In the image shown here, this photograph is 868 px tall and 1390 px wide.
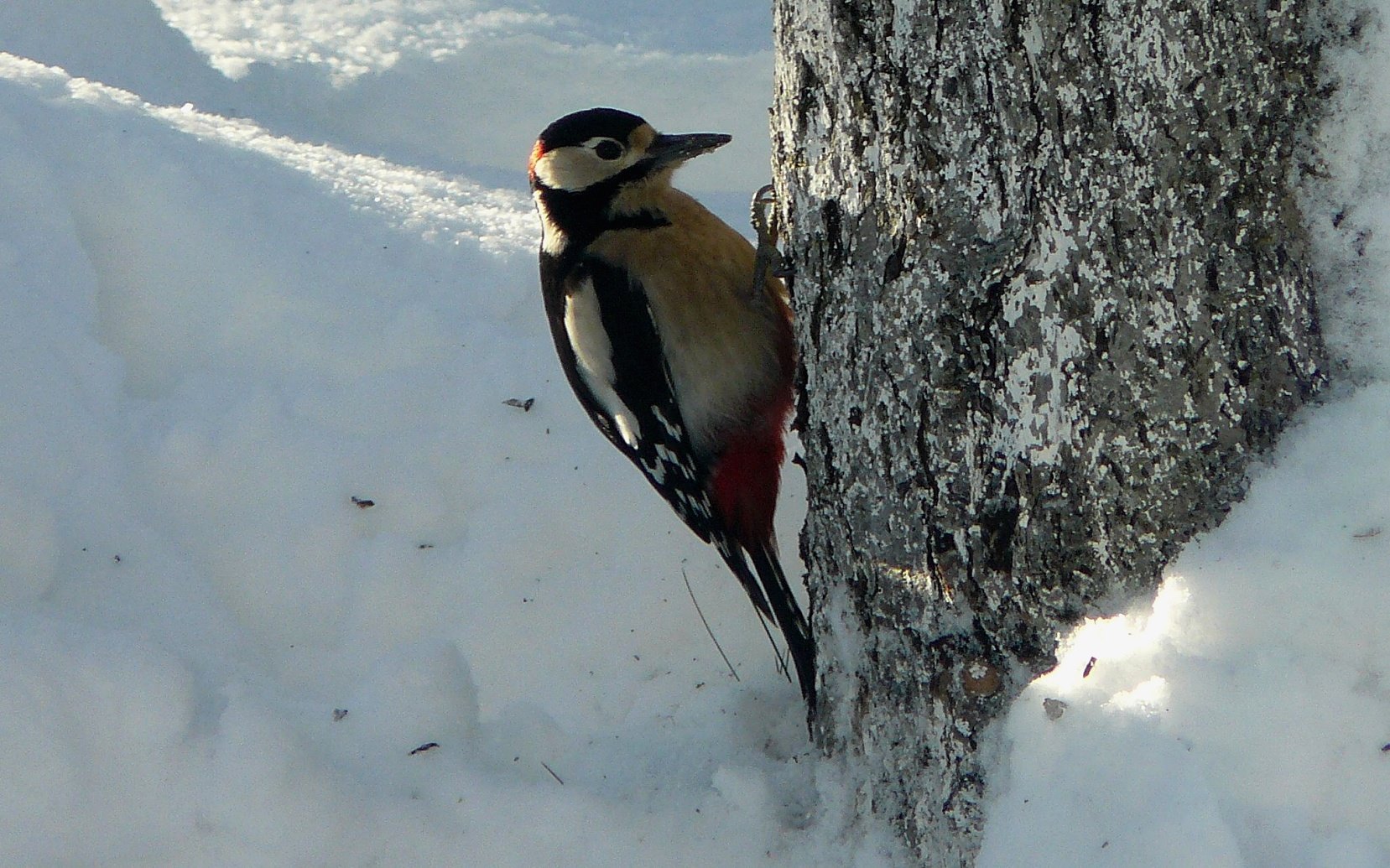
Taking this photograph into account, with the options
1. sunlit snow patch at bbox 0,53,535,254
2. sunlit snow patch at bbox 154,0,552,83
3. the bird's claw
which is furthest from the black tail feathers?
sunlit snow patch at bbox 154,0,552,83

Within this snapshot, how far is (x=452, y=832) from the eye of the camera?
198 cm

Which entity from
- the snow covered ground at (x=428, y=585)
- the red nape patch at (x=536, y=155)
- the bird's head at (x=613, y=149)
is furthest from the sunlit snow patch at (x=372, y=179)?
the bird's head at (x=613, y=149)

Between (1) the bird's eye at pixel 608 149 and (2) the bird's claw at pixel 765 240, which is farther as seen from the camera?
(1) the bird's eye at pixel 608 149

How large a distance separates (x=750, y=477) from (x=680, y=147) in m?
0.72

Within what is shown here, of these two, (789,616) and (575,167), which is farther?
(575,167)

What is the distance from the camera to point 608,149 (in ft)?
8.48

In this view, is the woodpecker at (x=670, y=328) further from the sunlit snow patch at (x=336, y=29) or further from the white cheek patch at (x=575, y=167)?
the sunlit snow patch at (x=336, y=29)

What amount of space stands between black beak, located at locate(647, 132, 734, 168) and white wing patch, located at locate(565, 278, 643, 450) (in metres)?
0.31

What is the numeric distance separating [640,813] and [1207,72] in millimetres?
1376

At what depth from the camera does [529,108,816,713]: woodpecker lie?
249 centimetres

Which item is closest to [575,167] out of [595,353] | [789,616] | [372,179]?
[595,353]

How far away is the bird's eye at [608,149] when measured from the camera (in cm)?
257

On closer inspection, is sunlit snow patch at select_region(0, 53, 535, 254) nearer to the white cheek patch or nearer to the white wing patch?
the white cheek patch

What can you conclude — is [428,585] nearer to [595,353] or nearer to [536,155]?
[595,353]
